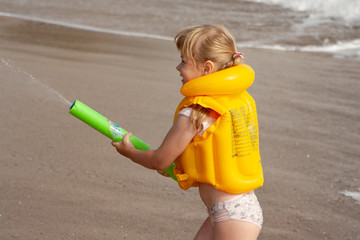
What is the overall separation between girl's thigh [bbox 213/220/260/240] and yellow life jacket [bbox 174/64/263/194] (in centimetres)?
15

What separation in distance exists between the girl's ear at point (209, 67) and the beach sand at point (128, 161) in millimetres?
1340

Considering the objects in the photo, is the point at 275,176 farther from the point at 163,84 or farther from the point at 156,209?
the point at 163,84

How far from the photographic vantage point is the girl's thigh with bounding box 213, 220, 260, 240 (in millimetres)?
2551

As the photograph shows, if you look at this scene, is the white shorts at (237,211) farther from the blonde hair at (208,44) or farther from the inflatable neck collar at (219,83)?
the blonde hair at (208,44)

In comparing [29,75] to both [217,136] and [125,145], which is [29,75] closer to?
[125,145]

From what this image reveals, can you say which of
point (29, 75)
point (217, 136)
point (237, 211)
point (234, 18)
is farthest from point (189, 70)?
point (234, 18)

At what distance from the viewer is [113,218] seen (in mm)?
3598

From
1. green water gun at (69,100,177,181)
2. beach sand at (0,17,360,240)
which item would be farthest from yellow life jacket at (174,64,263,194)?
beach sand at (0,17,360,240)

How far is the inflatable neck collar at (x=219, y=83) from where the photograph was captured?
2440 mm

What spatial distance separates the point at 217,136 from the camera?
247 cm

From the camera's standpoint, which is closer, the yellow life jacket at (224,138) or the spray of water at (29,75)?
the yellow life jacket at (224,138)

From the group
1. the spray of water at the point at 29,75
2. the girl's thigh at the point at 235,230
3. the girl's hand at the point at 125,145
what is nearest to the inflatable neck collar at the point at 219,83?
the girl's hand at the point at 125,145

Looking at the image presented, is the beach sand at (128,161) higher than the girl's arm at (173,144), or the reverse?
the girl's arm at (173,144)

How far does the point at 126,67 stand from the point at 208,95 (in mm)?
4712
